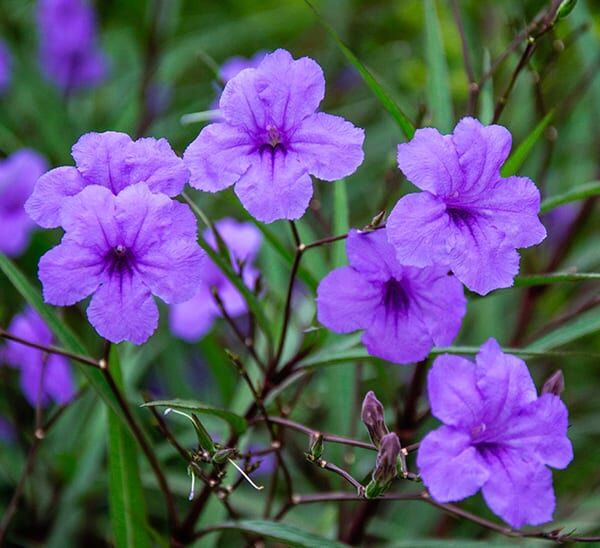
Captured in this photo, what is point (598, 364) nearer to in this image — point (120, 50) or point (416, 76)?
point (416, 76)

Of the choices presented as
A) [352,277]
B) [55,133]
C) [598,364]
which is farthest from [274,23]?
[352,277]

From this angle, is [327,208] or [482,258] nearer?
[482,258]

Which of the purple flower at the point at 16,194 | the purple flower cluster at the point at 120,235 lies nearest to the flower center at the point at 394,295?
the purple flower cluster at the point at 120,235

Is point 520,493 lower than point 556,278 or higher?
lower

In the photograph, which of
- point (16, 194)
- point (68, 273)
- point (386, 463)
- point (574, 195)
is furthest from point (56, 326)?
point (16, 194)

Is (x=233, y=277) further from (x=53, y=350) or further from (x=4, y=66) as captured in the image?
(x=4, y=66)

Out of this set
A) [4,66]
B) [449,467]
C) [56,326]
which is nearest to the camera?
[449,467]

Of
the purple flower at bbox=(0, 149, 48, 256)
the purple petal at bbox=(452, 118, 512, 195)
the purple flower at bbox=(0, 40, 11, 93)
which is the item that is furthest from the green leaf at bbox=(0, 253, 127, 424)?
the purple flower at bbox=(0, 40, 11, 93)

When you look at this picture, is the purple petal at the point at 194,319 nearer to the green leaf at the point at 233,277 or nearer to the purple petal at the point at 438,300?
the green leaf at the point at 233,277
